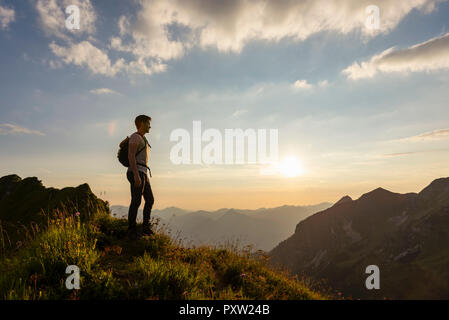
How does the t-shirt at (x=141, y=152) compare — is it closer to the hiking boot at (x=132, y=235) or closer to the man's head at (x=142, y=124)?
the man's head at (x=142, y=124)

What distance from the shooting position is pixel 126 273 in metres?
5.20

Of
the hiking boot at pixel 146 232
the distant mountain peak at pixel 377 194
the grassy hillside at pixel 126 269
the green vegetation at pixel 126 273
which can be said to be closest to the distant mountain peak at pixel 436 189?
the distant mountain peak at pixel 377 194

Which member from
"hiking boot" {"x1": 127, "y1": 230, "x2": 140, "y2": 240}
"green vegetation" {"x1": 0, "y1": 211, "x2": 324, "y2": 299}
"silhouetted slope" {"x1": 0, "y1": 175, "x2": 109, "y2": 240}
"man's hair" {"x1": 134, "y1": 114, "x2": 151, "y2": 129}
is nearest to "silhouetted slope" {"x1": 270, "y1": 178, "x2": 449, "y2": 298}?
"green vegetation" {"x1": 0, "y1": 211, "x2": 324, "y2": 299}

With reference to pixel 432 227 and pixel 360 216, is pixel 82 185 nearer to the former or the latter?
pixel 432 227

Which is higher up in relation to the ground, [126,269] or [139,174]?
[139,174]

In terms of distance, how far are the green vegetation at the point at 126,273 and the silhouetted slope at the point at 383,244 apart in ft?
356

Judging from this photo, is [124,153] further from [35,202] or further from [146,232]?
[35,202]

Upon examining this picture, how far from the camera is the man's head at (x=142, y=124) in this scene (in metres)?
7.47

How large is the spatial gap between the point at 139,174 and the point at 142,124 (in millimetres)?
1438

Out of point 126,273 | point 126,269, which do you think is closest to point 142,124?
point 126,269

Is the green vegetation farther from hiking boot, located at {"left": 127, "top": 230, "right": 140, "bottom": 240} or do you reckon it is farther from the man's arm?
the man's arm

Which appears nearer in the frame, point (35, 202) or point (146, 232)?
point (146, 232)
